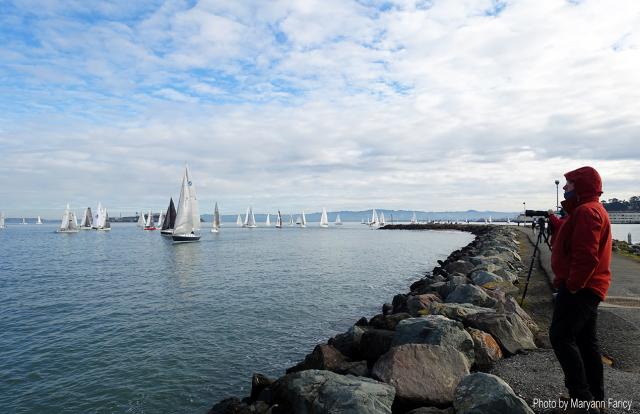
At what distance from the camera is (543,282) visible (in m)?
13.8

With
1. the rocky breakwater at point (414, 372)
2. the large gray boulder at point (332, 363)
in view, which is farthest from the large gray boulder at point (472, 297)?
the large gray boulder at point (332, 363)

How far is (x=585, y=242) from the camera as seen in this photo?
13.5 feet

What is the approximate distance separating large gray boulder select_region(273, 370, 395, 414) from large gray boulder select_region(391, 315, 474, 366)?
1.79 m

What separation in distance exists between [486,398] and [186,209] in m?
56.0

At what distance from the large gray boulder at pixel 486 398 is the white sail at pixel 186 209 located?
5448 cm

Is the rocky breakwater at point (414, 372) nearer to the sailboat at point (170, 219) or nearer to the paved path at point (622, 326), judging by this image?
the paved path at point (622, 326)

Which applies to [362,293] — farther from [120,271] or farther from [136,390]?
[120,271]

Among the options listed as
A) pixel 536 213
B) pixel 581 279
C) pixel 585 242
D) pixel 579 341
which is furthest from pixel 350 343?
pixel 585 242

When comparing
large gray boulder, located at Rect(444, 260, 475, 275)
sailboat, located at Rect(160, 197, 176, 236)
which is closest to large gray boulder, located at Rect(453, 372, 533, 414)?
large gray boulder, located at Rect(444, 260, 475, 275)

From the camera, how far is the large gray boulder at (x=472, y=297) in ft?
32.6

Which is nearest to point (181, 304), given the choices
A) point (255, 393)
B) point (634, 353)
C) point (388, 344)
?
point (255, 393)

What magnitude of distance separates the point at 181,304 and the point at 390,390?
569 inches

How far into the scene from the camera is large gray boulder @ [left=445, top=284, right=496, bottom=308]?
32.6 ft

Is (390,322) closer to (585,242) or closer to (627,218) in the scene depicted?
(585,242)
